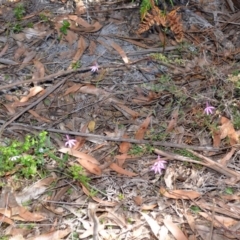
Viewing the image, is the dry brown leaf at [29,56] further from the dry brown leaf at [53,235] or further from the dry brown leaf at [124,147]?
the dry brown leaf at [53,235]

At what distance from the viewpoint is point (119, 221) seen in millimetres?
2510

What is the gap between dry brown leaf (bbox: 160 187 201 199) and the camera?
2.59m

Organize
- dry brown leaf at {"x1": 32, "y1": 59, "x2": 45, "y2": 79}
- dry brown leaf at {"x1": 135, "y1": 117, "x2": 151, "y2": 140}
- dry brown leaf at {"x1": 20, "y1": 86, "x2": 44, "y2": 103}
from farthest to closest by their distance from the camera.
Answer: dry brown leaf at {"x1": 32, "y1": 59, "x2": 45, "y2": 79}, dry brown leaf at {"x1": 20, "y1": 86, "x2": 44, "y2": 103}, dry brown leaf at {"x1": 135, "y1": 117, "x2": 151, "y2": 140}

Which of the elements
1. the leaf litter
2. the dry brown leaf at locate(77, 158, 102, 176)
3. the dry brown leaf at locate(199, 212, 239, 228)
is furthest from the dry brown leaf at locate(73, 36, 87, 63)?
the dry brown leaf at locate(199, 212, 239, 228)

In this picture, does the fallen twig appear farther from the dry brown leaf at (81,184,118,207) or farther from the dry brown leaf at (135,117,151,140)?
the dry brown leaf at (81,184,118,207)

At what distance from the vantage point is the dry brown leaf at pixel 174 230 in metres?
2.42

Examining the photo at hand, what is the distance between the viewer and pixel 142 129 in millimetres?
2990

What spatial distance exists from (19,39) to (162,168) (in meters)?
1.77

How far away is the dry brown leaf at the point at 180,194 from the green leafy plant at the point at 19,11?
6.94 ft

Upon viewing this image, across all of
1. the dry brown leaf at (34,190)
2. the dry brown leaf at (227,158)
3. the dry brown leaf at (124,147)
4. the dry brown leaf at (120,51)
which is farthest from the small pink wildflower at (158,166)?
the dry brown leaf at (120,51)

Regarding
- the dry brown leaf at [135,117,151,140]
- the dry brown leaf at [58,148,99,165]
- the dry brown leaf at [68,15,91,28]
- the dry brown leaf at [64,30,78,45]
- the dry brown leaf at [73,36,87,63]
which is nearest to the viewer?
the dry brown leaf at [58,148,99,165]

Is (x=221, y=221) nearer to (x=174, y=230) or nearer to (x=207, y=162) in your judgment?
(x=174, y=230)

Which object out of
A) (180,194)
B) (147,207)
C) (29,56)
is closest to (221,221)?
(180,194)

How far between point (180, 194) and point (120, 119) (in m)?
0.73
